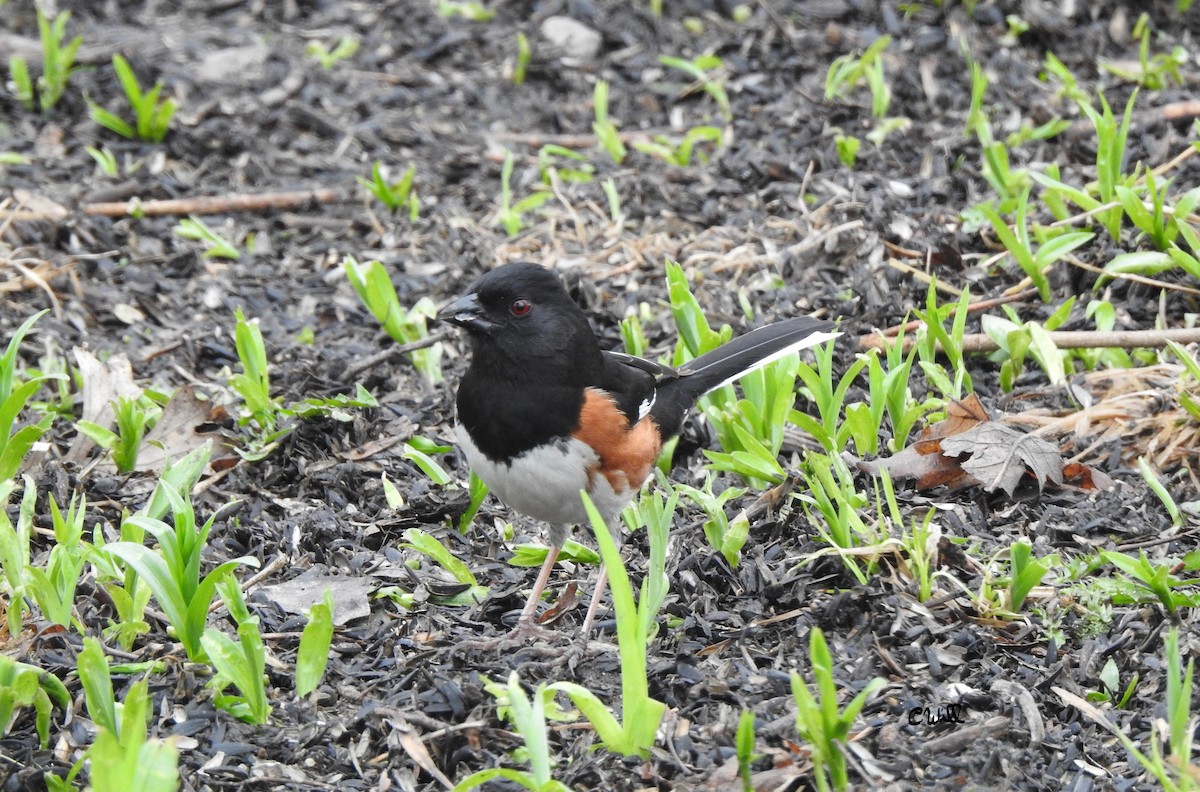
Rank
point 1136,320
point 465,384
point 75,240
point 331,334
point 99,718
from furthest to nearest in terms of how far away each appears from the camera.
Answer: point 75,240 → point 331,334 → point 1136,320 → point 465,384 → point 99,718

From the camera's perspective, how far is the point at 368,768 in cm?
280

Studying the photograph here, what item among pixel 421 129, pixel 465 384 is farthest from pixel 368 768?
pixel 421 129

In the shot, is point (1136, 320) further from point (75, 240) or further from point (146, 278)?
point (75, 240)

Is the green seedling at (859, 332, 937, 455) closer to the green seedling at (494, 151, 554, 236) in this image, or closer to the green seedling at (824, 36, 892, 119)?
the green seedling at (494, 151, 554, 236)

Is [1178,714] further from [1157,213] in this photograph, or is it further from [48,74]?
[48,74]

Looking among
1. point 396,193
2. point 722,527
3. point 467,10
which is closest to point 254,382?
point 722,527

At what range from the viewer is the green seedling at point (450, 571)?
3446 mm

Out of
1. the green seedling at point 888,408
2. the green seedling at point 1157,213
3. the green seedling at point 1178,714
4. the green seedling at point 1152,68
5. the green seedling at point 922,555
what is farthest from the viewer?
the green seedling at point 1152,68

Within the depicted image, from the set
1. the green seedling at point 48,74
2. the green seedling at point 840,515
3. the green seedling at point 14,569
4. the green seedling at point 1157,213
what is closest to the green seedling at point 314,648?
the green seedling at point 14,569

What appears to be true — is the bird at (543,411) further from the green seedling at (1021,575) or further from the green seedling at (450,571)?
the green seedling at (1021,575)

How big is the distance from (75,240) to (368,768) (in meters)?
3.23

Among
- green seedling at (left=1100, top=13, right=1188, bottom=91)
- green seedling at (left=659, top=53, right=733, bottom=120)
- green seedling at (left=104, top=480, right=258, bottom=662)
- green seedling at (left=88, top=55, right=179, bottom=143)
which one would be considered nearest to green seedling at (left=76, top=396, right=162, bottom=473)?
green seedling at (left=104, top=480, right=258, bottom=662)

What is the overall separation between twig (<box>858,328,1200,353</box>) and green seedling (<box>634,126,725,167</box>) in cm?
154

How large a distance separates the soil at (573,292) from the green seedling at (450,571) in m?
0.03
